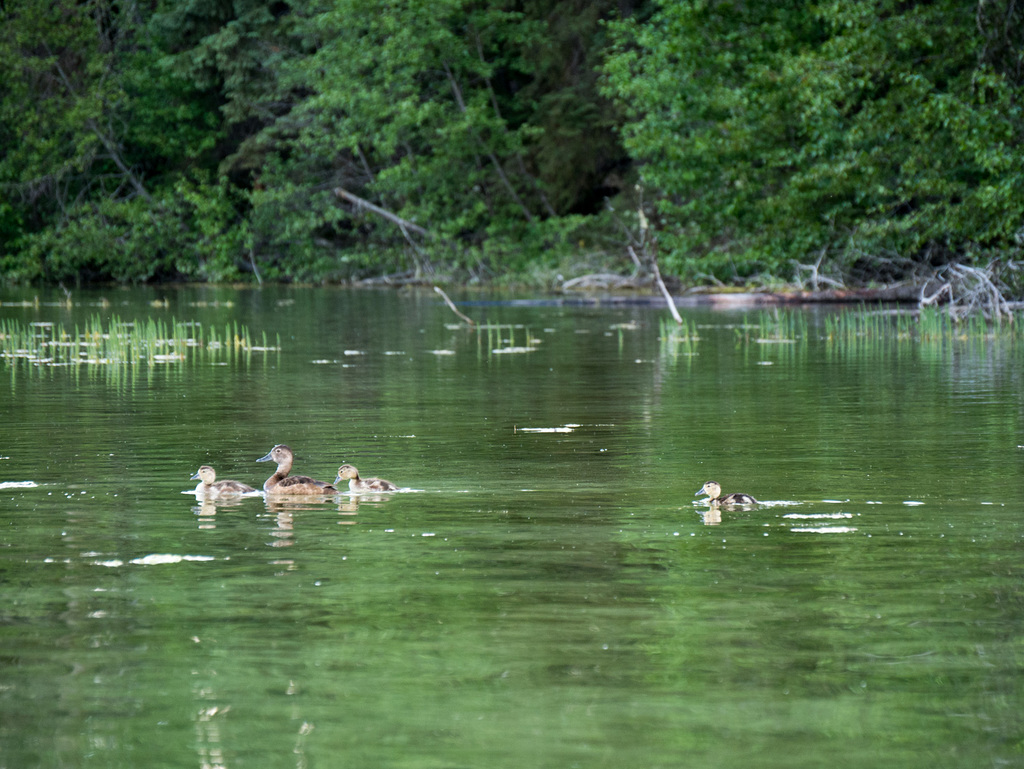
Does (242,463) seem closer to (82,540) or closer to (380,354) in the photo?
(82,540)

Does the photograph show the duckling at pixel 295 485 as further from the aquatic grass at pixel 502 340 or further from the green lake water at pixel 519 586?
the aquatic grass at pixel 502 340

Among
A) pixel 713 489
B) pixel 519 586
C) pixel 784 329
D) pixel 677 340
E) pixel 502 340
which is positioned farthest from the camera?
pixel 784 329

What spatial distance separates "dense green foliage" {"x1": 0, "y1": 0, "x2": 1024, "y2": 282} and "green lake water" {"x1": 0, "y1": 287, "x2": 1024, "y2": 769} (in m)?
20.3

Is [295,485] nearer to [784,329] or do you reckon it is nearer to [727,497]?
[727,497]

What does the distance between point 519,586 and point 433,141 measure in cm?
4882

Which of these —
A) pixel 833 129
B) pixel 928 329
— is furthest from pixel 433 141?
pixel 928 329

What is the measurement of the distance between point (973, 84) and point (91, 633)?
85.8 ft

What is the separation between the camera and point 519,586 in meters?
7.31

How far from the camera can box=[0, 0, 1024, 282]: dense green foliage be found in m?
35.5

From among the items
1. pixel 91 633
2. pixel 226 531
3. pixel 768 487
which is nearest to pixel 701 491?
pixel 768 487

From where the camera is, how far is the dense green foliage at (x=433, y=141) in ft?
116

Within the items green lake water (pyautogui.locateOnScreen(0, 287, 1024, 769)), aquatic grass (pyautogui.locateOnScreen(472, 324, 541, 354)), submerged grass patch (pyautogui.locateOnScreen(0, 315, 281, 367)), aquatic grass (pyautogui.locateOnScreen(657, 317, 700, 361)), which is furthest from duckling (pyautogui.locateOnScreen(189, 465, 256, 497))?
aquatic grass (pyautogui.locateOnScreen(472, 324, 541, 354))

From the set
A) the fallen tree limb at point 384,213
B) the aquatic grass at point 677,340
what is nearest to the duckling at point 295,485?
the aquatic grass at point 677,340

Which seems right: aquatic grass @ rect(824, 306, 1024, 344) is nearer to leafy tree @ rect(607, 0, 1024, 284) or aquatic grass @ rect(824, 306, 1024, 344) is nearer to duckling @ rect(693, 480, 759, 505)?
leafy tree @ rect(607, 0, 1024, 284)
